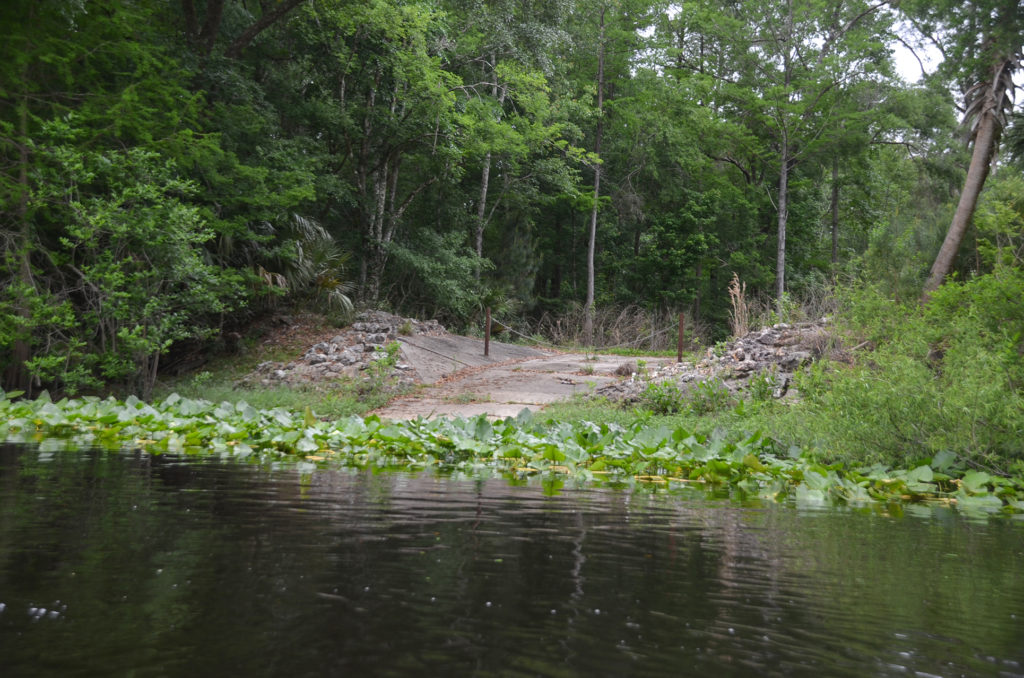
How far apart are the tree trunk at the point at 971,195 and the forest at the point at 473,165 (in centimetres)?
5

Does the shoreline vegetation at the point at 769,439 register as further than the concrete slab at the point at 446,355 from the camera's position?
No

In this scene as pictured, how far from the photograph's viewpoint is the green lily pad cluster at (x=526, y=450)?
15.6 feet

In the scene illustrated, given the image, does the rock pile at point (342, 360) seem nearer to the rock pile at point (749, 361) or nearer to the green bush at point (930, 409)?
the rock pile at point (749, 361)

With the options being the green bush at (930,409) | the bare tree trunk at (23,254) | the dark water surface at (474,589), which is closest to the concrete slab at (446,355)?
the bare tree trunk at (23,254)

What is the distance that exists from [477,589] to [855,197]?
110ft

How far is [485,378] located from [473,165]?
10.2m

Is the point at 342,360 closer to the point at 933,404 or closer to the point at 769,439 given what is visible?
the point at 769,439

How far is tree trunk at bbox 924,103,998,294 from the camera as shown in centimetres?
1486

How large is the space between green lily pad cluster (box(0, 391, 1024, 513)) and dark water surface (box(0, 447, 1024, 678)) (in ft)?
4.00

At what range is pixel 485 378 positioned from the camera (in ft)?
49.5

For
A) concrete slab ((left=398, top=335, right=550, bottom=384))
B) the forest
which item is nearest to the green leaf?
the forest

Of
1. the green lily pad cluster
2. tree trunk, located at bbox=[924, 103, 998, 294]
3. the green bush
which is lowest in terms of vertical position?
the green lily pad cluster

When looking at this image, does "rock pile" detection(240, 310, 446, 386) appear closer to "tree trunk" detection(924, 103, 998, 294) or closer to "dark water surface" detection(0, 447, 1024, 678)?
"tree trunk" detection(924, 103, 998, 294)

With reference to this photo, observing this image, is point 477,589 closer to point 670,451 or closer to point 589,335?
point 670,451
